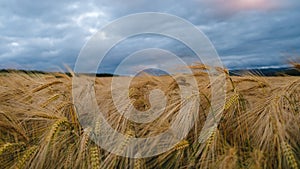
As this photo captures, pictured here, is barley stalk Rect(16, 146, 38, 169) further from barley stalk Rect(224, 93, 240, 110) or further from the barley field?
barley stalk Rect(224, 93, 240, 110)

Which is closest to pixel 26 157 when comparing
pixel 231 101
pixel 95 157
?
pixel 95 157

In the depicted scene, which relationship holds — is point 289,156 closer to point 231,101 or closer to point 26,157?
point 231,101

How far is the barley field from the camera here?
196 centimetres

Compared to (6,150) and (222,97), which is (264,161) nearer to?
(222,97)

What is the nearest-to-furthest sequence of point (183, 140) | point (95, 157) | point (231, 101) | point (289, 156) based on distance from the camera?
point (289, 156) → point (95, 157) → point (183, 140) → point (231, 101)

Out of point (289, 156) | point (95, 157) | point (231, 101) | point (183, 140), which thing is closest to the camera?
point (289, 156)

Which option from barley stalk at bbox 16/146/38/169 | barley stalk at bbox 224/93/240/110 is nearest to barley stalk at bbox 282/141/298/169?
barley stalk at bbox 224/93/240/110

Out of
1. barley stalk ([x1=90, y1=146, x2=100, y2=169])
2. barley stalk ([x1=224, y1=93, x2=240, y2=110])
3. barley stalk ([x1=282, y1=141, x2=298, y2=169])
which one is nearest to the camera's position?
barley stalk ([x1=282, y1=141, x2=298, y2=169])

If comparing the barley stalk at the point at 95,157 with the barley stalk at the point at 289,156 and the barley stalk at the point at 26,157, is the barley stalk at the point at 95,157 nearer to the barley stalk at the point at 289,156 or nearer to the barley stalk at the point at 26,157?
the barley stalk at the point at 26,157

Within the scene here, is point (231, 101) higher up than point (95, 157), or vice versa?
point (231, 101)

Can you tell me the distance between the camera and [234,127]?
2332 millimetres

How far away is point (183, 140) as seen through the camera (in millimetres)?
2125

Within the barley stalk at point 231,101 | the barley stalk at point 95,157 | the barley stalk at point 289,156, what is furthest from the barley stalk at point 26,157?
the barley stalk at point 289,156

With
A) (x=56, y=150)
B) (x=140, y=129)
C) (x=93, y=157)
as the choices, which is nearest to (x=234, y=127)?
(x=140, y=129)
